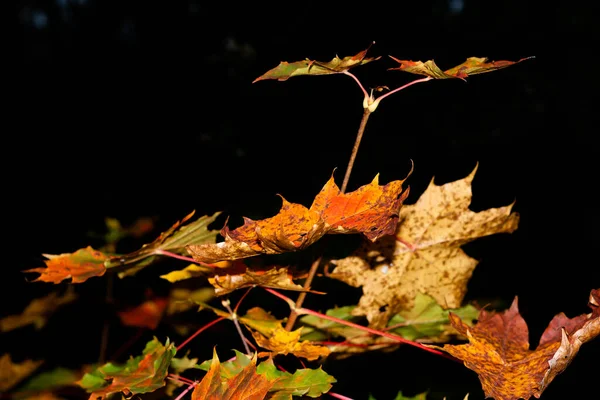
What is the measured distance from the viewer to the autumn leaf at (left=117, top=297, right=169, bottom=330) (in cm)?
137

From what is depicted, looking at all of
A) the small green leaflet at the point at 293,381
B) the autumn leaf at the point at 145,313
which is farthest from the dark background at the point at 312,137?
the small green leaflet at the point at 293,381

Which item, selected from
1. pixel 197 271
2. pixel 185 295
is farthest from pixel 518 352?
pixel 185 295

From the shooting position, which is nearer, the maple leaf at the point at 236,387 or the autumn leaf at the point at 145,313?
the maple leaf at the point at 236,387

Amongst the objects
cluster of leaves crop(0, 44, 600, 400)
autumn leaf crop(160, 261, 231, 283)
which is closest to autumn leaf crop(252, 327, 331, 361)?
cluster of leaves crop(0, 44, 600, 400)

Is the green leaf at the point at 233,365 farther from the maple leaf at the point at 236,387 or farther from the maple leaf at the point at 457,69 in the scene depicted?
the maple leaf at the point at 457,69

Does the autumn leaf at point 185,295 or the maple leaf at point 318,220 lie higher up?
the maple leaf at point 318,220

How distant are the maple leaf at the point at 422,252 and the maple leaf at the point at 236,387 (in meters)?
0.30

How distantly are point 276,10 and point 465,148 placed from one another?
2.39m

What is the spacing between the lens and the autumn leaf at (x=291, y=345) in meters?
0.65

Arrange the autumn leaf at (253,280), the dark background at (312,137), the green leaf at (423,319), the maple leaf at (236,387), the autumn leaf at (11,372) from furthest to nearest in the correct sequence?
the dark background at (312,137) → the autumn leaf at (11,372) → the green leaf at (423,319) → the autumn leaf at (253,280) → the maple leaf at (236,387)

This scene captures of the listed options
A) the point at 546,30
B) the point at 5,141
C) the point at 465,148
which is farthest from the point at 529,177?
the point at 5,141

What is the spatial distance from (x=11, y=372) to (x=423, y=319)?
48.4 inches

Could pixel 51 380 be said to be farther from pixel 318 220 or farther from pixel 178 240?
pixel 318 220

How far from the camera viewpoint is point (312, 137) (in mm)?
3082
